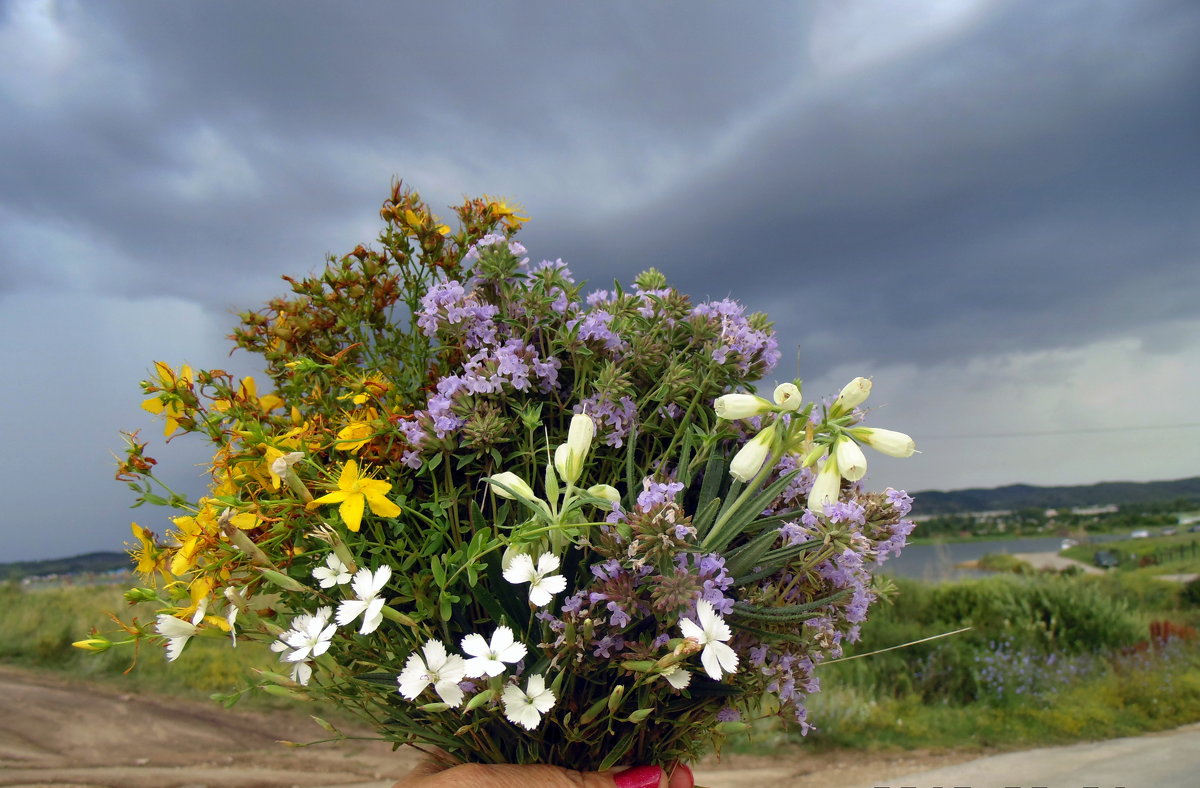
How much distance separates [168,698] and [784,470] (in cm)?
1073

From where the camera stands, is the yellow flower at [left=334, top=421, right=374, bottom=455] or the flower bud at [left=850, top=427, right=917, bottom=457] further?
the yellow flower at [left=334, top=421, right=374, bottom=455]

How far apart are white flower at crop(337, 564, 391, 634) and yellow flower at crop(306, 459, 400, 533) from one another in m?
0.11

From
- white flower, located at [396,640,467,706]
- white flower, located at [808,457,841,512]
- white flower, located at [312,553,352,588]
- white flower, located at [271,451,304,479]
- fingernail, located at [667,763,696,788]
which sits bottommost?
fingernail, located at [667,763,696,788]

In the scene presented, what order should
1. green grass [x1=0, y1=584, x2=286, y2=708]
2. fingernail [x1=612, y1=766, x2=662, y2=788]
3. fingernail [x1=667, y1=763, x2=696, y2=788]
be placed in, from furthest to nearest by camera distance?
green grass [x1=0, y1=584, x2=286, y2=708]
fingernail [x1=667, y1=763, x2=696, y2=788]
fingernail [x1=612, y1=766, x2=662, y2=788]

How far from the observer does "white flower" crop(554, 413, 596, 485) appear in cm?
154

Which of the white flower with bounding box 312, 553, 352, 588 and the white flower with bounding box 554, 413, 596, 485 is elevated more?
the white flower with bounding box 554, 413, 596, 485

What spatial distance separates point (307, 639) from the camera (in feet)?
5.28

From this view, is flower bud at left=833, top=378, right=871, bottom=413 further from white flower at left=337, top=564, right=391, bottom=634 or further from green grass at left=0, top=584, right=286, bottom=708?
green grass at left=0, top=584, right=286, bottom=708

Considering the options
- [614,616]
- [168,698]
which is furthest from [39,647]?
[614,616]

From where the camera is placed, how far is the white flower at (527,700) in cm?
154

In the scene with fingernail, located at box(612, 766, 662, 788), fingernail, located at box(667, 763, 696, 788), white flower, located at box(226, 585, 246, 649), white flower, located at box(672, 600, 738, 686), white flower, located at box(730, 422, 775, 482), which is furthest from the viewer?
fingernail, located at box(667, 763, 696, 788)

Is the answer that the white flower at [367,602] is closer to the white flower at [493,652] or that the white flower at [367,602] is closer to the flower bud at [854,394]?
the white flower at [493,652]

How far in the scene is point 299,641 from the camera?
1.60 meters

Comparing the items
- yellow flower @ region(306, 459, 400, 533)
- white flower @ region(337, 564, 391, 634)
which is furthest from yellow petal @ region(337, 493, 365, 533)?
white flower @ region(337, 564, 391, 634)
